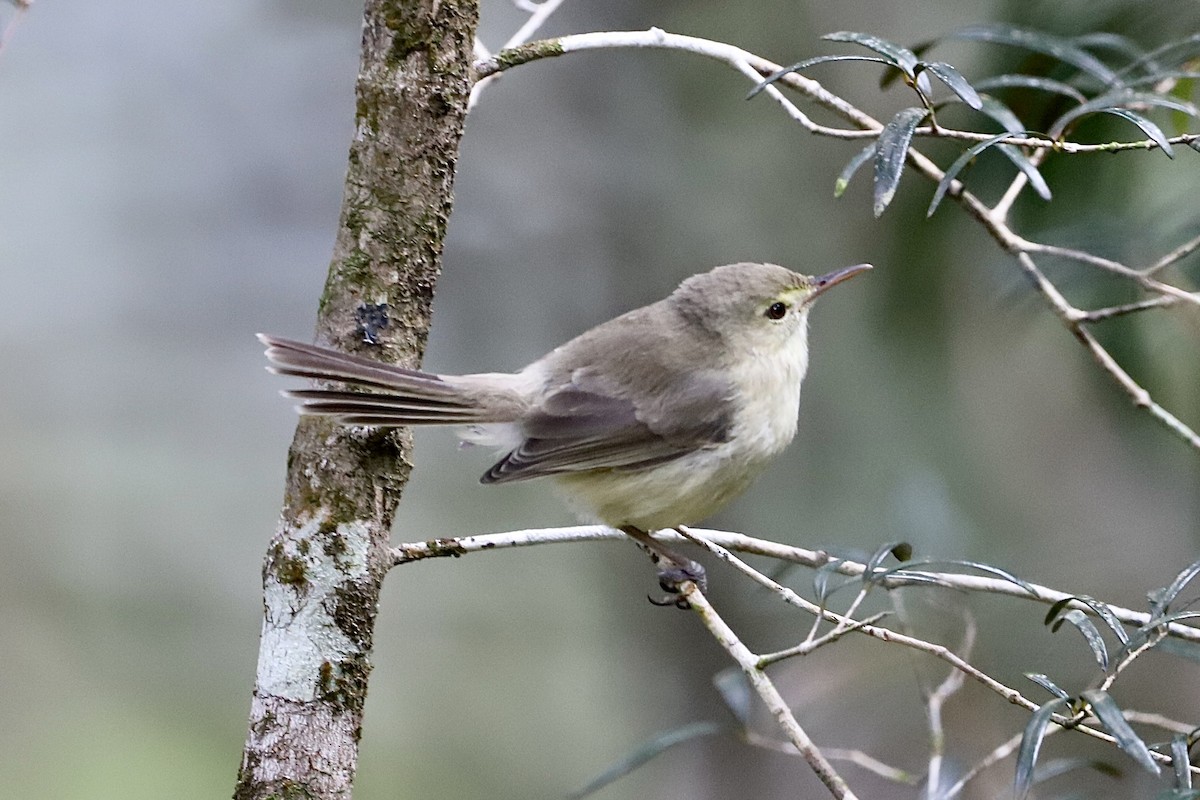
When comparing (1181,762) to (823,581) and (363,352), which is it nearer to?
(823,581)


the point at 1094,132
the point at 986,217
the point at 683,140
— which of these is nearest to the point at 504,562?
the point at 683,140

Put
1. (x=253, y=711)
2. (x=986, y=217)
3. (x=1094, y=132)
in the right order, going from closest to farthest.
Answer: (x=253, y=711) < (x=986, y=217) < (x=1094, y=132)

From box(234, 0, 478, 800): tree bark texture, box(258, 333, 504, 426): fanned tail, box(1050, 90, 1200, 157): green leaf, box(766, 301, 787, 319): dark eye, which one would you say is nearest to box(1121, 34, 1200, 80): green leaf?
box(1050, 90, 1200, 157): green leaf

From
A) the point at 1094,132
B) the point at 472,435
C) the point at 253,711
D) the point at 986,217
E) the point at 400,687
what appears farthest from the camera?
the point at 400,687

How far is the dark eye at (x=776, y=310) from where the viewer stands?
3350mm

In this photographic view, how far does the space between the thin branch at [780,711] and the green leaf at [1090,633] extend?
0.44 meters

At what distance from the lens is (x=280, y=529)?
7.03 feet

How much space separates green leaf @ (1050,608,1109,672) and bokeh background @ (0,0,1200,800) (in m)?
1.35

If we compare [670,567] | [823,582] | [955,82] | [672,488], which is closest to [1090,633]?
[823,582]

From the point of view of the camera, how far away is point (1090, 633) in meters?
1.99

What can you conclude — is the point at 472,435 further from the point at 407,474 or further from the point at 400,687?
the point at 400,687

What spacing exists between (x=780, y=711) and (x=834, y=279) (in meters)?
1.41

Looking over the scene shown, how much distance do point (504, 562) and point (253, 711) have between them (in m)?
5.36

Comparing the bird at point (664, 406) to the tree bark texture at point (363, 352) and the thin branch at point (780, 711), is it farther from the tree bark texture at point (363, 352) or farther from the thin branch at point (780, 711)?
the tree bark texture at point (363, 352)
